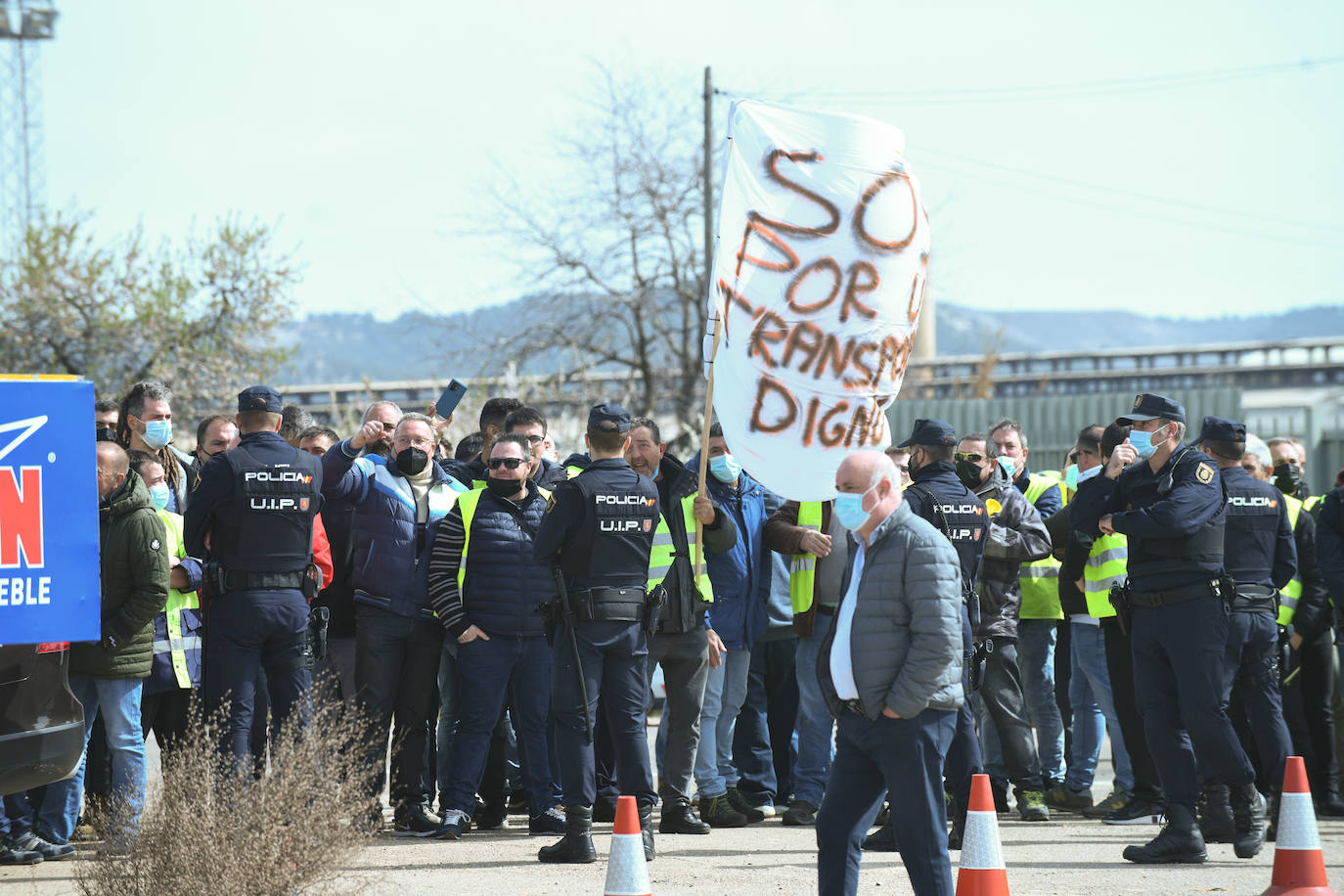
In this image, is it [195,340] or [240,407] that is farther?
[195,340]

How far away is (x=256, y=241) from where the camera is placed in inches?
1133

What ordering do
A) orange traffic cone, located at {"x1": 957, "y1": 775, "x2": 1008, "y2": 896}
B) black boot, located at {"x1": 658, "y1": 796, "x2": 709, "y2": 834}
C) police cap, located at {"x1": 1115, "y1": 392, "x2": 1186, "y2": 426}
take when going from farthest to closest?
black boot, located at {"x1": 658, "y1": 796, "x2": 709, "y2": 834} < police cap, located at {"x1": 1115, "y1": 392, "x2": 1186, "y2": 426} < orange traffic cone, located at {"x1": 957, "y1": 775, "x2": 1008, "y2": 896}

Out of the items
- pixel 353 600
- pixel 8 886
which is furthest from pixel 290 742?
pixel 353 600

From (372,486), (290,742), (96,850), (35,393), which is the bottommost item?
(96,850)

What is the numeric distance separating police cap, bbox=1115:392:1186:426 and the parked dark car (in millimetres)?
5566

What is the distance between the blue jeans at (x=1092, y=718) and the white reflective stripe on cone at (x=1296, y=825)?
9.50 feet

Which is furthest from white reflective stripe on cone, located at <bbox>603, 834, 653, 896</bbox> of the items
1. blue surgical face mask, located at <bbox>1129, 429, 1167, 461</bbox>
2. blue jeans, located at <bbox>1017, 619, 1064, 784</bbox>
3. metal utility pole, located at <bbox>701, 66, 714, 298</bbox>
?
metal utility pole, located at <bbox>701, 66, 714, 298</bbox>

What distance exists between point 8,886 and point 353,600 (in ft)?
8.69

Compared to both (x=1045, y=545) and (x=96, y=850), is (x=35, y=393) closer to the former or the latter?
(x=96, y=850)

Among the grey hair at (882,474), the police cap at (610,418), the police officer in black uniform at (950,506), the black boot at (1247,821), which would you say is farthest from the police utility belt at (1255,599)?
the police cap at (610,418)

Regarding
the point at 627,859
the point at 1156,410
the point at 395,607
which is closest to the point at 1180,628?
the point at 1156,410

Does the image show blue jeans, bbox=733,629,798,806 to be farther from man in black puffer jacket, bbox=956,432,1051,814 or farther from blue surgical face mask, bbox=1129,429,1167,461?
blue surgical face mask, bbox=1129,429,1167,461

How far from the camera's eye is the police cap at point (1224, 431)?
335 inches

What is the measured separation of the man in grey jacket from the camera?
18.7 feet
